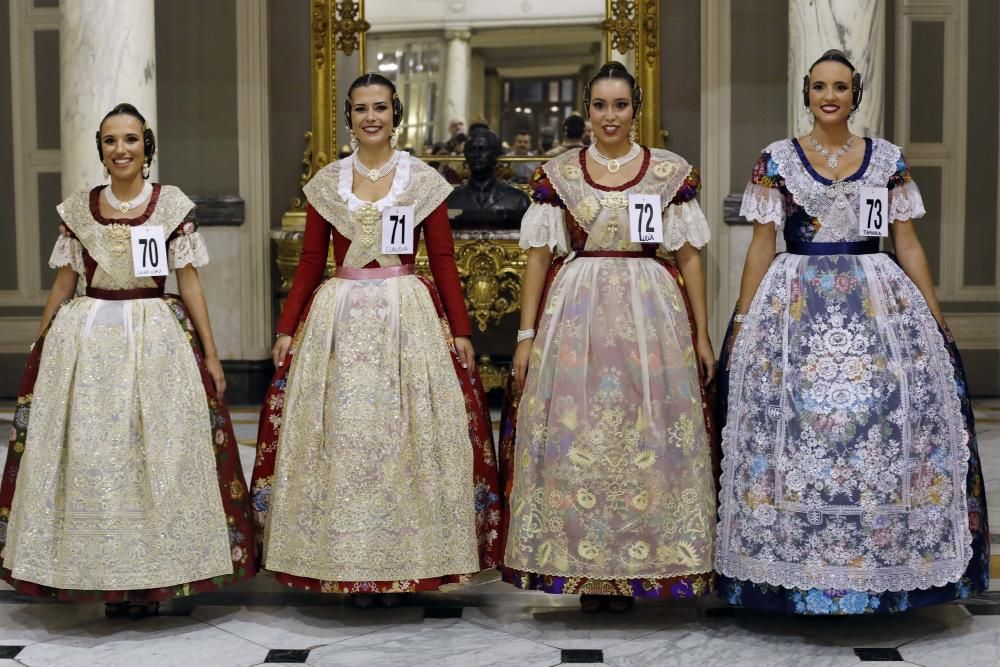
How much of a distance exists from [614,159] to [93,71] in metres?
2.64

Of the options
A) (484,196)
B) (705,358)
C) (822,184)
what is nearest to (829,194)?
(822,184)

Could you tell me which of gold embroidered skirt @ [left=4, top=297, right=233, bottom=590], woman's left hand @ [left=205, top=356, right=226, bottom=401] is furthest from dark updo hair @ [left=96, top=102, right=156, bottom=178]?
woman's left hand @ [left=205, top=356, right=226, bottom=401]

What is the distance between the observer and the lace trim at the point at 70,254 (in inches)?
162

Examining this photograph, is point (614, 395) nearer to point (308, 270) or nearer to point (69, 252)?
point (308, 270)

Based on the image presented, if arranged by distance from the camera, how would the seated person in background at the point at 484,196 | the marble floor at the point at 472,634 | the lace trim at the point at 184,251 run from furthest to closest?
the seated person in background at the point at 484,196 → the lace trim at the point at 184,251 → the marble floor at the point at 472,634

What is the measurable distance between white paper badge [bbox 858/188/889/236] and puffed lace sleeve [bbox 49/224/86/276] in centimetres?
214

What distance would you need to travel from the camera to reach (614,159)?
408 cm

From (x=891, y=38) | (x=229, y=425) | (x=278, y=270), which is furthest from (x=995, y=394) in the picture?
(x=229, y=425)

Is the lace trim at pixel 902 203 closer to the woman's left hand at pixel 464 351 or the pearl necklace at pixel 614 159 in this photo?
the pearl necklace at pixel 614 159

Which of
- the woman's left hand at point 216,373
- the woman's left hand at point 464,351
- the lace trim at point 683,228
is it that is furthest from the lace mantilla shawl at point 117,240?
the lace trim at point 683,228

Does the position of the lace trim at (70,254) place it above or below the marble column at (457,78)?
below

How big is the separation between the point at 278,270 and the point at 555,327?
13.5 ft

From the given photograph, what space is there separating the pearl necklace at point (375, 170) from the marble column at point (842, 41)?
260 centimetres

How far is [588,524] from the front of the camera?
388 centimetres
